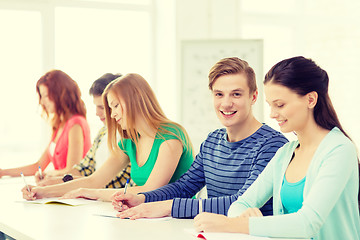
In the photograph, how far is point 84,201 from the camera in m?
2.45

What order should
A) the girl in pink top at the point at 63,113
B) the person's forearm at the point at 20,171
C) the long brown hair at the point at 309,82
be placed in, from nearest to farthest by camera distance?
the long brown hair at the point at 309,82, the girl in pink top at the point at 63,113, the person's forearm at the point at 20,171

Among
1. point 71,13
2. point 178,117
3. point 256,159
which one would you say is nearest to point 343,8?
point 178,117

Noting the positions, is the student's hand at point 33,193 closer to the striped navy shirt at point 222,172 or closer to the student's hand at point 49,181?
the student's hand at point 49,181

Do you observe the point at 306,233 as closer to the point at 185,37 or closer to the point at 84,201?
the point at 84,201

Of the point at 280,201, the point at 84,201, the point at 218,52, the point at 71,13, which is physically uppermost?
the point at 71,13

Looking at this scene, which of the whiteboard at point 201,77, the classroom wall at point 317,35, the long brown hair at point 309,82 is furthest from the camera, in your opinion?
the classroom wall at point 317,35

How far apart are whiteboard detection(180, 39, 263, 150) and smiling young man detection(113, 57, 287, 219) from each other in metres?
2.49

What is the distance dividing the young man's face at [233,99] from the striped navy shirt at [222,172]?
0.10 m

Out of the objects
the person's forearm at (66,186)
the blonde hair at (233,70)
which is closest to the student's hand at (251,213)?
the blonde hair at (233,70)

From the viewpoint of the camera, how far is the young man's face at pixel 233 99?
2135 mm

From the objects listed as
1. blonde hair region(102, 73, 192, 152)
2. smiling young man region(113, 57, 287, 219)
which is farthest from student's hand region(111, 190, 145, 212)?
blonde hair region(102, 73, 192, 152)

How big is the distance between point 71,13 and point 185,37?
115cm

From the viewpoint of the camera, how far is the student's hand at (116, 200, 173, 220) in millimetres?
2005

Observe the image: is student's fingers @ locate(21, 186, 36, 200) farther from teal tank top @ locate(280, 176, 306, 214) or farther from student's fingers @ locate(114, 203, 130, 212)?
teal tank top @ locate(280, 176, 306, 214)
